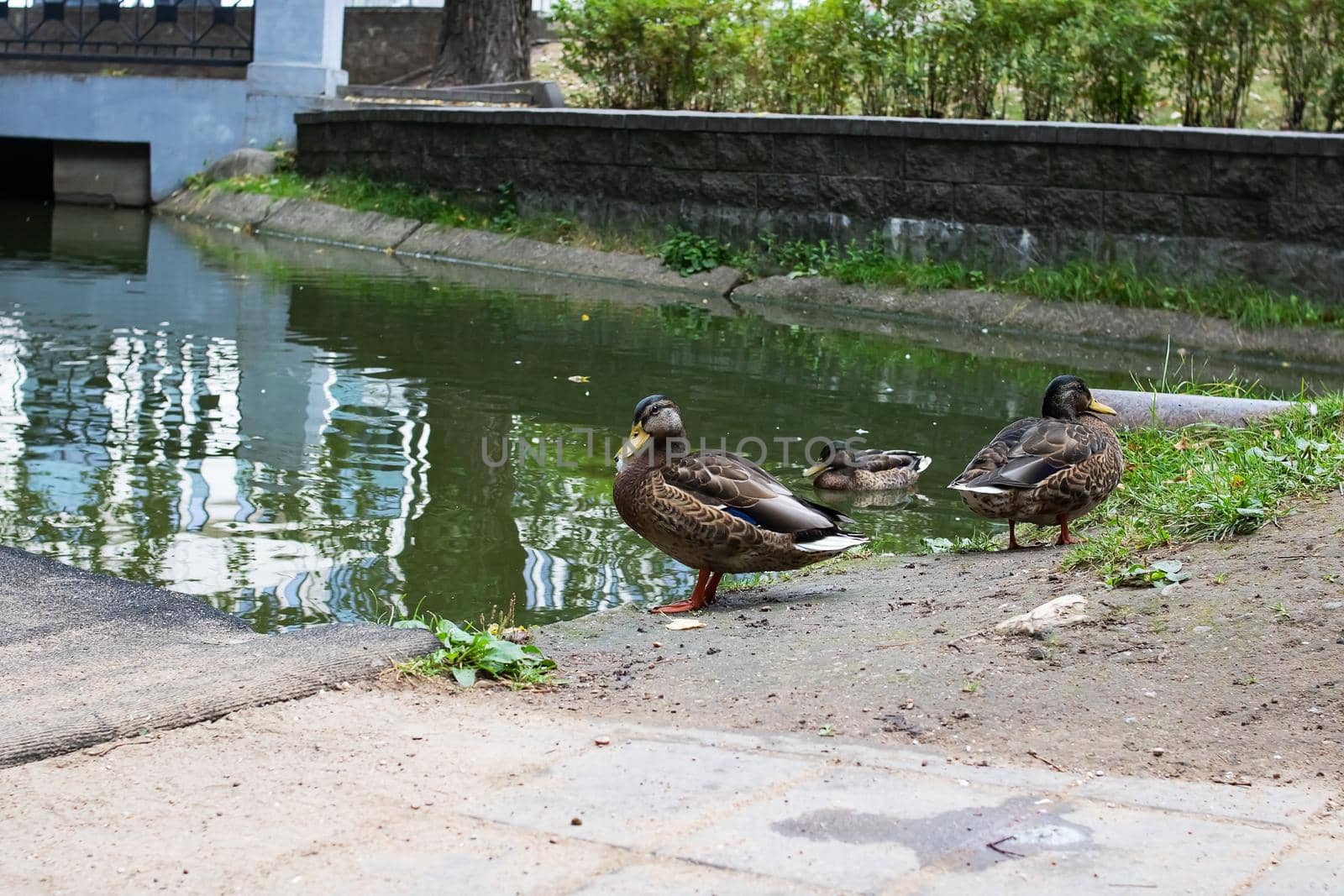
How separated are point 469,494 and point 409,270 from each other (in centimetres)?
Result: 1003

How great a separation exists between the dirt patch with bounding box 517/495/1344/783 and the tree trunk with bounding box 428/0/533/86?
18.6 meters

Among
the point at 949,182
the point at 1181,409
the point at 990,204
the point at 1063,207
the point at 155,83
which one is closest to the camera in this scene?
the point at 1181,409

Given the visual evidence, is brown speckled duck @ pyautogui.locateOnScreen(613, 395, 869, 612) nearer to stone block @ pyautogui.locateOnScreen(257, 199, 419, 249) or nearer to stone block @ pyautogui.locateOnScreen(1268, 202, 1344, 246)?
stone block @ pyautogui.locateOnScreen(1268, 202, 1344, 246)

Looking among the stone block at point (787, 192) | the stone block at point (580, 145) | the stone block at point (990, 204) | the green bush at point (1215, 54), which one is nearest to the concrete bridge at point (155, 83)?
the stone block at point (580, 145)

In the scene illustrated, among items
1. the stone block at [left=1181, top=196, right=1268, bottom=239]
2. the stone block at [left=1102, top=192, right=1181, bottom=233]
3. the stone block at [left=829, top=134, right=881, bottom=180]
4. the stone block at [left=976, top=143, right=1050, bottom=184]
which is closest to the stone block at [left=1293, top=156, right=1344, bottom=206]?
the stone block at [left=1181, top=196, right=1268, bottom=239]

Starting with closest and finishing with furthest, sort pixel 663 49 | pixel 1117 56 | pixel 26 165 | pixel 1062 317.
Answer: pixel 1062 317
pixel 1117 56
pixel 663 49
pixel 26 165

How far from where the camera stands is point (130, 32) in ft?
85.8

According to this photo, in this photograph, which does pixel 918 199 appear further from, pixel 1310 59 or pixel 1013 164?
pixel 1310 59

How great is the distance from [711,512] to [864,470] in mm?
2719

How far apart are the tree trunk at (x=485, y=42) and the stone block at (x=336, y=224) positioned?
11.4 ft

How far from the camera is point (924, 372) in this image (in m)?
11.7

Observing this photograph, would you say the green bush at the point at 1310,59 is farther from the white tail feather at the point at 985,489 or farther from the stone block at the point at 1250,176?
the white tail feather at the point at 985,489

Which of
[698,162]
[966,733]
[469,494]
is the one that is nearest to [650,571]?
[469,494]

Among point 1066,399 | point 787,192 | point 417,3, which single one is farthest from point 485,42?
point 1066,399
